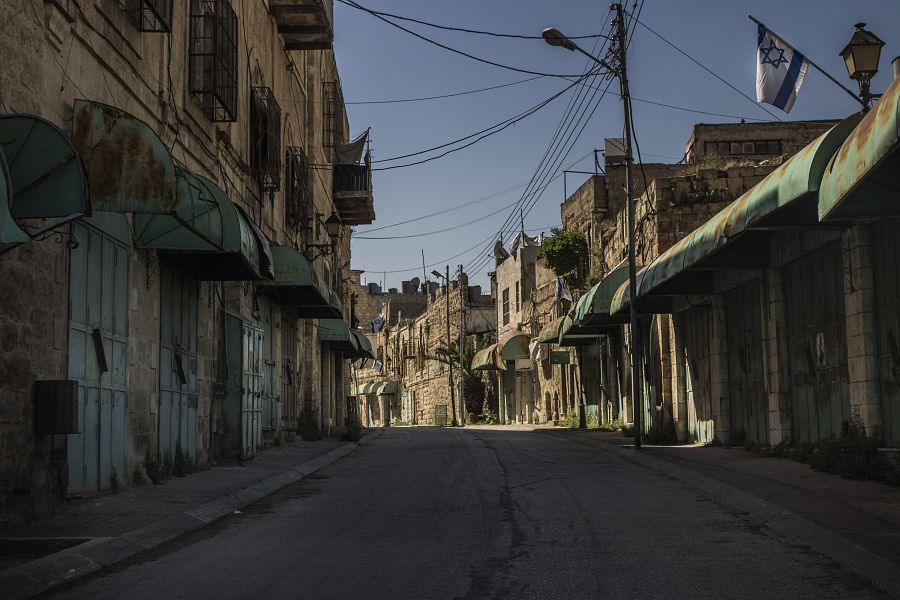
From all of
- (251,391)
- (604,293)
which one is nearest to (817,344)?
(251,391)

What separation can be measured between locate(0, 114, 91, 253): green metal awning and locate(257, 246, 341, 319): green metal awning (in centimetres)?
1218

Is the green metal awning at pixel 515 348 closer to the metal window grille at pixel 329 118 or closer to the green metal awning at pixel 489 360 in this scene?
the green metal awning at pixel 489 360

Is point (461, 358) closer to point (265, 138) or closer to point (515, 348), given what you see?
point (515, 348)

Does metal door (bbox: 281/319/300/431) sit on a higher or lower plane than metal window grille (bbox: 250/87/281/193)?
lower

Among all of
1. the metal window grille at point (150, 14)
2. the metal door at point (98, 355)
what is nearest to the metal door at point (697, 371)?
the metal window grille at point (150, 14)

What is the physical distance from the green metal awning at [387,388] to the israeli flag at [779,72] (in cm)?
6110

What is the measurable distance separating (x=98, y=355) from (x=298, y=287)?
38.9 ft

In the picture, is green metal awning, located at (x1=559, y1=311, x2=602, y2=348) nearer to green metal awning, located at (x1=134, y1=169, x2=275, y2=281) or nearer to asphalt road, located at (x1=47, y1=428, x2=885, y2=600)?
green metal awning, located at (x1=134, y1=169, x2=275, y2=281)

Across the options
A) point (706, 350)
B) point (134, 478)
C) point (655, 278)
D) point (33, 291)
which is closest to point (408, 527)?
point (33, 291)

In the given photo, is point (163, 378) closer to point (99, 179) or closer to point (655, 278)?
point (99, 179)

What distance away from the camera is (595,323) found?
A: 95.5 ft

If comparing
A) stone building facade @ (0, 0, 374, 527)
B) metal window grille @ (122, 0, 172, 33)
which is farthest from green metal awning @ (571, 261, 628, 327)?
metal window grille @ (122, 0, 172, 33)

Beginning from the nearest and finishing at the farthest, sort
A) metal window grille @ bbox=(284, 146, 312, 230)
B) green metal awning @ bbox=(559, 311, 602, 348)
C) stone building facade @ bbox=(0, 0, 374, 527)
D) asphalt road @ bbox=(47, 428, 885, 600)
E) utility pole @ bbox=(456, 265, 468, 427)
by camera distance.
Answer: asphalt road @ bbox=(47, 428, 885, 600) < stone building facade @ bbox=(0, 0, 374, 527) < metal window grille @ bbox=(284, 146, 312, 230) < green metal awning @ bbox=(559, 311, 602, 348) < utility pole @ bbox=(456, 265, 468, 427)

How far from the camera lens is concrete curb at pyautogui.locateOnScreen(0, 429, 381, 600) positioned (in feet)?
21.5
